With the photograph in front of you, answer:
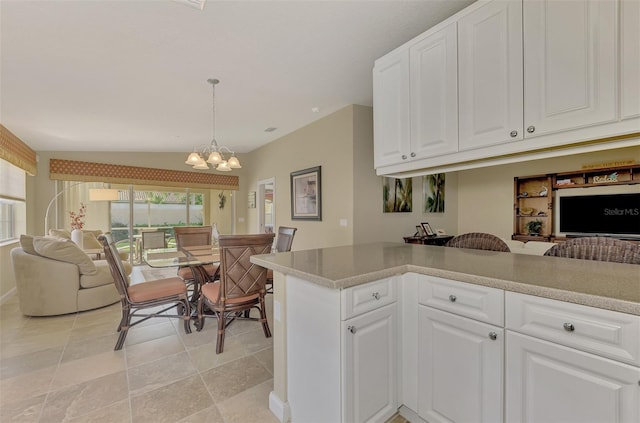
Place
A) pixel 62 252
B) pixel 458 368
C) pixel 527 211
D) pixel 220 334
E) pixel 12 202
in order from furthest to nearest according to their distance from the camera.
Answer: pixel 527 211 → pixel 12 202 → pixel 62 252 → pixel 220 334 → pixel 458 368

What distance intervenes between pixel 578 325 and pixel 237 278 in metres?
2.18

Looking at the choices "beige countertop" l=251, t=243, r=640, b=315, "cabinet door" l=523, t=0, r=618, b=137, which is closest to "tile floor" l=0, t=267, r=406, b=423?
"beige countertop" l=251, t=243, r=640, b=315

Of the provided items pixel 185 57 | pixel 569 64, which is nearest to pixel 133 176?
pixel 185 57

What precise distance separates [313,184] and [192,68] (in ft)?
8.03

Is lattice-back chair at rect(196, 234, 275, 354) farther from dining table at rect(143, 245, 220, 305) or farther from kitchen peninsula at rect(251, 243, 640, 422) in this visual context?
kitchen peninsula at rect(251, 243, 640, 422)

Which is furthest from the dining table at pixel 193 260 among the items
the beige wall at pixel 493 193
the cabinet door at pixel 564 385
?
the beige wall at pixel 493 193

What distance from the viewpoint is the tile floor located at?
5.50 feet

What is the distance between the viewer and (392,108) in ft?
7.00

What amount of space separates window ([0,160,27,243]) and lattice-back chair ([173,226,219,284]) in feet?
8.32

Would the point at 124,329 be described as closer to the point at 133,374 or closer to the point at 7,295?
the point at 133,374

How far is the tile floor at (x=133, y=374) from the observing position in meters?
1.68

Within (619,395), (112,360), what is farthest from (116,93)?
(619,395)

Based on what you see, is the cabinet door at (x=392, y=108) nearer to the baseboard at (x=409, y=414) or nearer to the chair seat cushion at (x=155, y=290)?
the baseboard at (x=409, y=414)

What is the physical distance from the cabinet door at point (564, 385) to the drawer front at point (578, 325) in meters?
0.03
